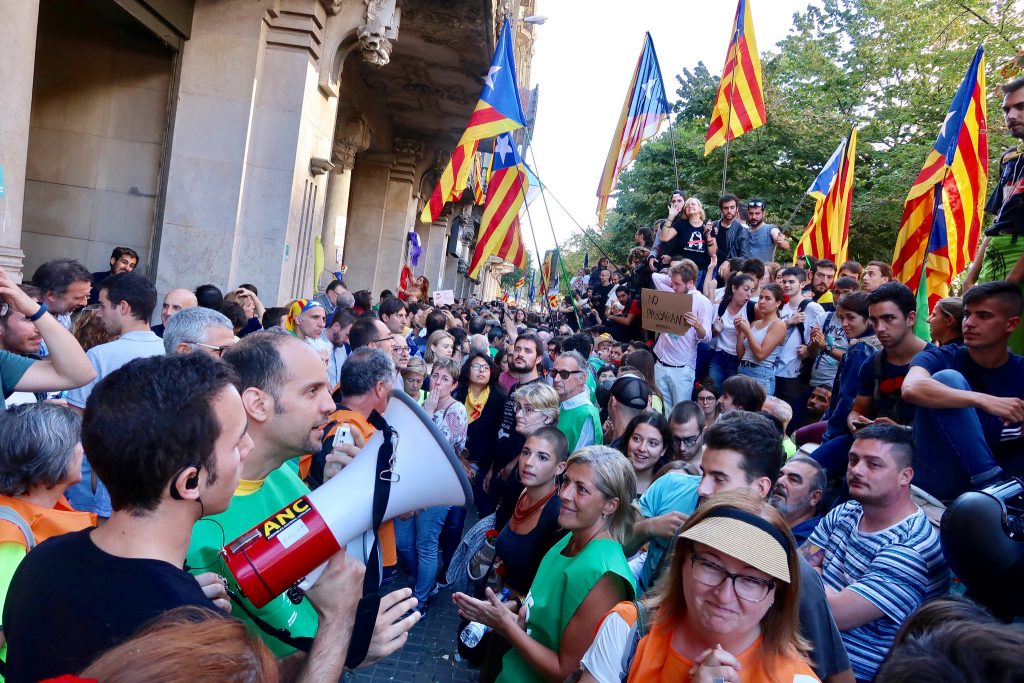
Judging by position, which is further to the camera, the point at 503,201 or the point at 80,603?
the point at 503,201

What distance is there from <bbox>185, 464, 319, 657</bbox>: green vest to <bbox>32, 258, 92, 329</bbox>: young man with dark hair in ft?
10.6

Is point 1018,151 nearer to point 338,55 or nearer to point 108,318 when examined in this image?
point 108,318

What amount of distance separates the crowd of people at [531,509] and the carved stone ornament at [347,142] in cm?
947

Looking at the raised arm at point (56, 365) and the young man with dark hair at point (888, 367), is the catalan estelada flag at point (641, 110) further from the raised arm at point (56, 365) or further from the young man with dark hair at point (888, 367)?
the raised arm at point (56, 365)

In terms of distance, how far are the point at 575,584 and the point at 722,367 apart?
5.24 metres

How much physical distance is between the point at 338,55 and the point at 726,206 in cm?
545

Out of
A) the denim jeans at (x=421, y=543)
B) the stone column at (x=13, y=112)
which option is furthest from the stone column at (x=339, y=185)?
the denim jeans at (x=421, y=543)

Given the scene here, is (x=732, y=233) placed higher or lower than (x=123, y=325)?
higher

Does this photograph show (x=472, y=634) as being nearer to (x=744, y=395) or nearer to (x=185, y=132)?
(x=744, y=395)

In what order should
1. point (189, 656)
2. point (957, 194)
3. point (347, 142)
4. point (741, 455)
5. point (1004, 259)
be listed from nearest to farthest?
1. point (189, 656)
2. point (741, 455)
3. point (1004, 259)
4. point (957, 194)
5. point (347, 142)

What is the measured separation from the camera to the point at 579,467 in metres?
3.30

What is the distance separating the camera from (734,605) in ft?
6.89

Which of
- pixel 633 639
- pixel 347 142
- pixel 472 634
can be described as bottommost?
pixel 472 634

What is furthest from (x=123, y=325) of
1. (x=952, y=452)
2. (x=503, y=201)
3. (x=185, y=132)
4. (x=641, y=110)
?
(x=641, y=110)
